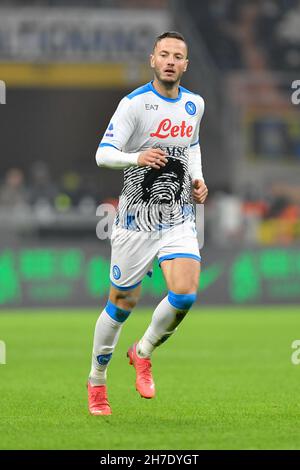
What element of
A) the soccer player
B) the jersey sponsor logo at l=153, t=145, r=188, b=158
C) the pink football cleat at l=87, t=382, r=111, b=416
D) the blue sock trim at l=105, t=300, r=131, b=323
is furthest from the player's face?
the pink football cleat at l=87, t=382, r=111, b=416

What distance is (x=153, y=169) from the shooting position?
7562mm

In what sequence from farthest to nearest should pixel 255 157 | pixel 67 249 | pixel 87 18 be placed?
pixel 255 157 < pixel 87 18 < pixel 67 249

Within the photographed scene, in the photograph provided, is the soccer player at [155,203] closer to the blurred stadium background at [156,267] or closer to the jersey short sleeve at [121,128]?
the jersey short sleeve at [121,128]

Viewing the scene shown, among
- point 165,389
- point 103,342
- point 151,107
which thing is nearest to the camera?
point 151,107

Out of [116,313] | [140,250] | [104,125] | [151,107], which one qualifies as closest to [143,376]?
[116,313]

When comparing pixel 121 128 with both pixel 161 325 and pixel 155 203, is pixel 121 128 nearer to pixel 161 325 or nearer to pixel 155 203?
pixel 155 203

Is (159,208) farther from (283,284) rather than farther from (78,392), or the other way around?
(283,284)

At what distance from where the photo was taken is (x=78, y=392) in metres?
9.23

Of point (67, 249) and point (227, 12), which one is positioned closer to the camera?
point (67, 249)

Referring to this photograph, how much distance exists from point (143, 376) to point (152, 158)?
146 centimetres

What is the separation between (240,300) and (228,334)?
4.89m

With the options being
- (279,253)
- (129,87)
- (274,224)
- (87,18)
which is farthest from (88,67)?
(279,253)

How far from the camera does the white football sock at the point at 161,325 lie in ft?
24.4

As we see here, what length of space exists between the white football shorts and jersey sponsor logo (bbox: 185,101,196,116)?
73cm
